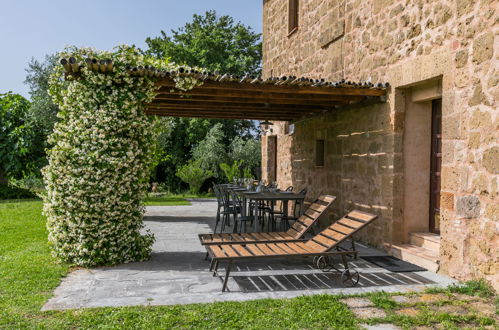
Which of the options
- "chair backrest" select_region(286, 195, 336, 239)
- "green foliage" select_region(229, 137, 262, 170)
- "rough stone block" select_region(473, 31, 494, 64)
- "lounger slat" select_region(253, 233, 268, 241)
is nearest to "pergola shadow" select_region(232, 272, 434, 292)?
"lounger slat" select_region(253, 233, 268, 241)

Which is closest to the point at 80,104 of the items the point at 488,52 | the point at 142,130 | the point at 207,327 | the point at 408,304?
the point at 142,130

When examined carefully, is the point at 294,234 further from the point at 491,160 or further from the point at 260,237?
the point at 491,160

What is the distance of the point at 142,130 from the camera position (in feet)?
17.5

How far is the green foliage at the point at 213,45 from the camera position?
21812 mm

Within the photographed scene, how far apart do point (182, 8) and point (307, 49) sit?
53.5 ft

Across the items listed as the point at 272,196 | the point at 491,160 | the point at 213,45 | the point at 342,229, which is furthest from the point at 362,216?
the point at 213,45

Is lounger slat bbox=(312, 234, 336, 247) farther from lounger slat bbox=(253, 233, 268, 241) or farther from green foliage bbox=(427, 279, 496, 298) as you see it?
green foliage bbox=(427, 279, 496, 298)

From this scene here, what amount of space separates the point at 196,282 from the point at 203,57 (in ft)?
61.6

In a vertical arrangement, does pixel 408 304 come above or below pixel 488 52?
below

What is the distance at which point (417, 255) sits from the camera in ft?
17.6

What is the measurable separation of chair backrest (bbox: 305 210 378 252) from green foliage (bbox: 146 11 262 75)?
55.8 ft

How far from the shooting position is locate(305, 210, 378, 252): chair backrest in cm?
475

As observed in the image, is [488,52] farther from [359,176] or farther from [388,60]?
[359,176]

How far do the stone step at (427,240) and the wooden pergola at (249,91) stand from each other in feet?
6.53
